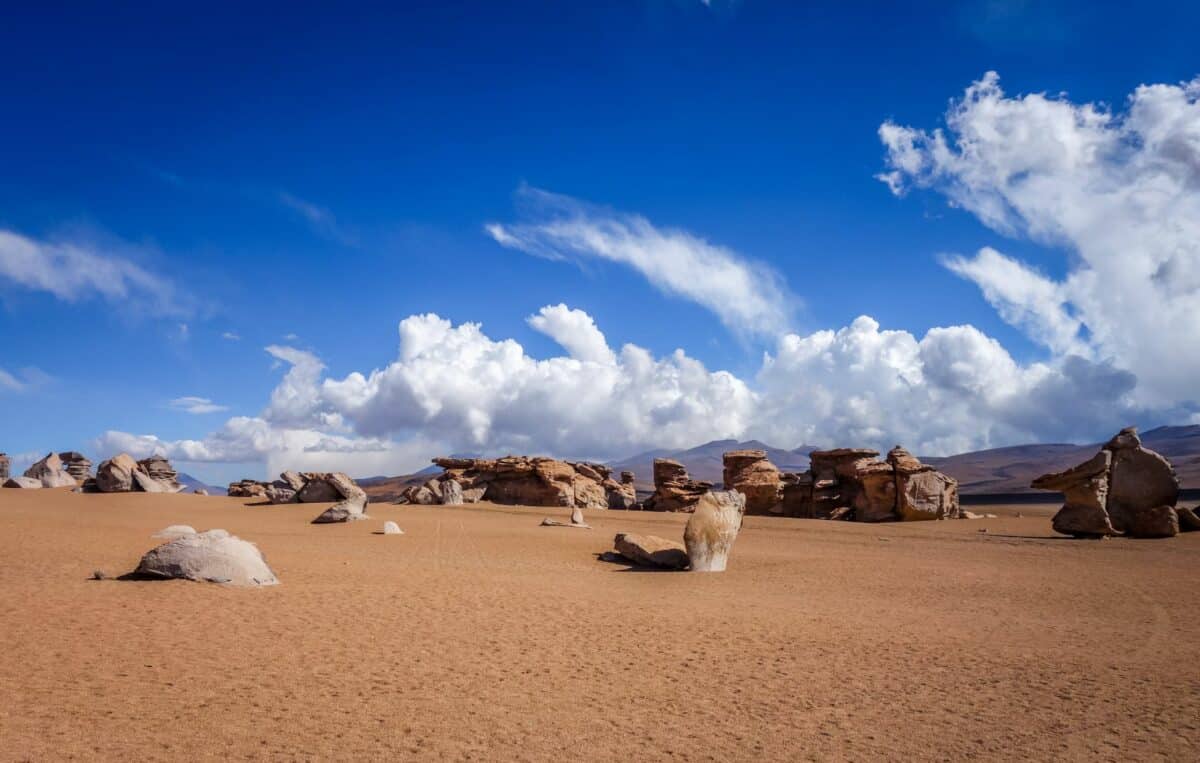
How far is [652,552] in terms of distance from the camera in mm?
17875

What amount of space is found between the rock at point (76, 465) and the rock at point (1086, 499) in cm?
5363

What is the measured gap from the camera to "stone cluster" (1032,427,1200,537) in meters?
23.7

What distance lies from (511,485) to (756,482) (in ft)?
47.2

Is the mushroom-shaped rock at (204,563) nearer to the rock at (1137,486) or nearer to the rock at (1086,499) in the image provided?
the rock at (1086,499)

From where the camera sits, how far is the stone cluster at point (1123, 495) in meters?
23.7

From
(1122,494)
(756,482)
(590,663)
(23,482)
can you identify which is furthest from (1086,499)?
(23,482)

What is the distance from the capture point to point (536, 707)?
22.1ft

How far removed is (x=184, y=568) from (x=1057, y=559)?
2025cm

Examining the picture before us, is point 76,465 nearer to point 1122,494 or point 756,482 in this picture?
point 756,482

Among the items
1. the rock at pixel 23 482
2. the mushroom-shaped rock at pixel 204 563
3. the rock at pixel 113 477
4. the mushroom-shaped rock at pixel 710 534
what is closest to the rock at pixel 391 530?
the mushroom-shaped rock at pixel 710 534

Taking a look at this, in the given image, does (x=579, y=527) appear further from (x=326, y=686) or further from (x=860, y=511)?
(x=326, y=686)

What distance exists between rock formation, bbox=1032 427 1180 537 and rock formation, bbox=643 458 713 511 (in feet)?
72.5

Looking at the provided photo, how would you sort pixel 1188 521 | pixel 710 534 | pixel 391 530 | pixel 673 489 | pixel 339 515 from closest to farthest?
pixel 710 534
pixel 391 530
pixel 1188 521
pixel 339 515
pixel 673 489

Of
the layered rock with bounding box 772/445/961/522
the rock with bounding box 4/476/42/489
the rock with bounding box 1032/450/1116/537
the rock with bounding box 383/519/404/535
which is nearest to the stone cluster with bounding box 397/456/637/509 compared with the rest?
the layered rock with bounding box 772/445/961/522
